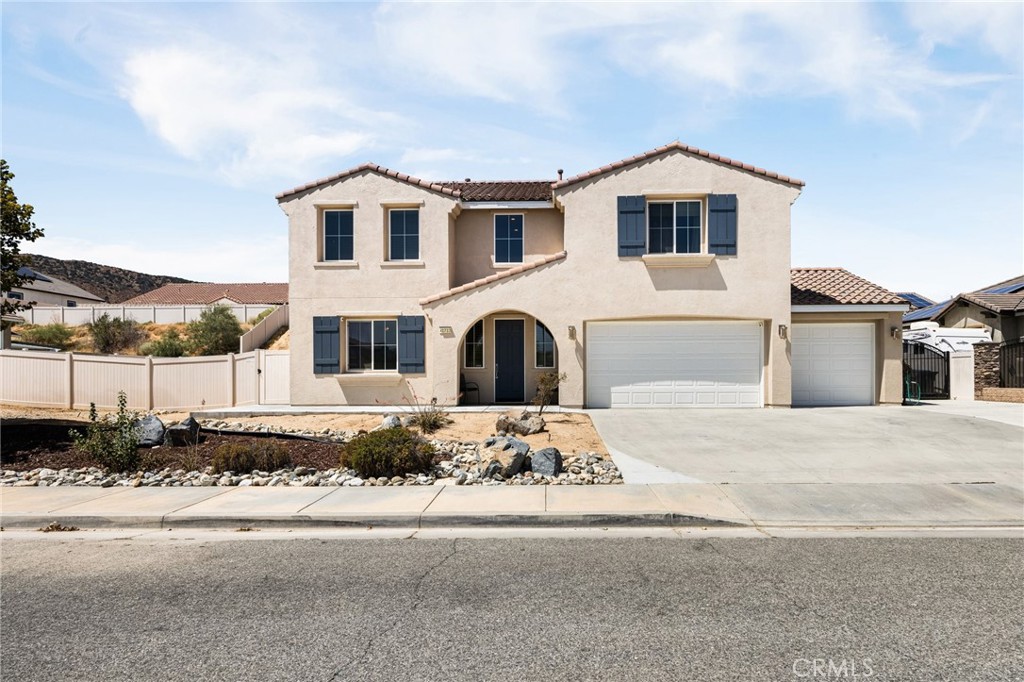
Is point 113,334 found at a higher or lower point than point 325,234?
lower

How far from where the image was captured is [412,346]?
1717 centimetres

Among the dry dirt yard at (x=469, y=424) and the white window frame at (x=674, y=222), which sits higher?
the white window frame at (x=674, y=222)

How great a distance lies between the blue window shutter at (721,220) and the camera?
16.2 m

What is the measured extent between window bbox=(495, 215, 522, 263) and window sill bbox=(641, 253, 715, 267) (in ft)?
13.1

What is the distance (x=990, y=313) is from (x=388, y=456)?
24734mm

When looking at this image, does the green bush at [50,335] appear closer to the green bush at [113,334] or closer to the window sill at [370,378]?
the green bush at [113,334]

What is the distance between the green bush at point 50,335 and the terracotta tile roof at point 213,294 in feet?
47.8

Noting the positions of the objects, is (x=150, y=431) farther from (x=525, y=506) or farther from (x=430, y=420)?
(x=525, y=506)

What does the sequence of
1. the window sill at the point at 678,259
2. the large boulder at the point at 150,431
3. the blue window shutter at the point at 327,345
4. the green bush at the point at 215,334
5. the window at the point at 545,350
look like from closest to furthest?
the large boulder at the point at 150,431 < the window sill at the point at 678,259 < the blue window shutter at the point at 327,345 < the window at the point at 545,350 < the green bush at the point at 215,334

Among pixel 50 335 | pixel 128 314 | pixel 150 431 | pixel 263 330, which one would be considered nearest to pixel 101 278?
pixel 128 314

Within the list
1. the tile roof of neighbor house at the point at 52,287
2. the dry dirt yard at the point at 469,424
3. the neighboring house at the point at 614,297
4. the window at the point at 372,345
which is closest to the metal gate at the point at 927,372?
the neighboring house at the point at 614,297

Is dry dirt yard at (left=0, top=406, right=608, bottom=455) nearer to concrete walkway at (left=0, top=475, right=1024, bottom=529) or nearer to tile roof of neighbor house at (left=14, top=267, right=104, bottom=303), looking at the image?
concrete walkway at (left=0, top=475, right=1024, bottom=529)

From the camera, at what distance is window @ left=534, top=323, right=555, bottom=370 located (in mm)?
18141

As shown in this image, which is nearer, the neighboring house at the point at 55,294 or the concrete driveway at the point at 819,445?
the concrete driveway at the point at 819,445
